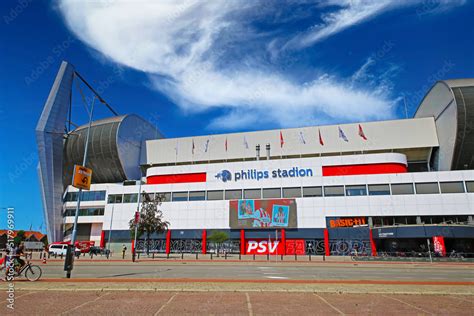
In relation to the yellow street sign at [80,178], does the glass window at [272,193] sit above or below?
above

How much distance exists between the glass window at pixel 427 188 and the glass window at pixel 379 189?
13.2 feet

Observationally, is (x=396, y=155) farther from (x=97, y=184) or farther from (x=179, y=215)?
(x=97, y=184)

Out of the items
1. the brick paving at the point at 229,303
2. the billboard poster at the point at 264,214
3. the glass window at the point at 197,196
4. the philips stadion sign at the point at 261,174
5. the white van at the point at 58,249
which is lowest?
the white van at the point at 58,249

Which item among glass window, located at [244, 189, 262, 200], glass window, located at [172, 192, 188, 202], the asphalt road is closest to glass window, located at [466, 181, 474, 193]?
the asphalt road

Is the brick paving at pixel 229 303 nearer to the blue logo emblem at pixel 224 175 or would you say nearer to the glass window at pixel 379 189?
the glass window at pixel 379 189

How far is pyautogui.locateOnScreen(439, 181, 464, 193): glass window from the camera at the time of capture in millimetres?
41250

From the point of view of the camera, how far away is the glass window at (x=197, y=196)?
48.7m

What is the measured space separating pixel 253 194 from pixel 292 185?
21.3 feet

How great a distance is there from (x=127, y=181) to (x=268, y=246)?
31.9 metres

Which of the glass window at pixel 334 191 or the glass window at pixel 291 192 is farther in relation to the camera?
the glass window at pixel 291 192

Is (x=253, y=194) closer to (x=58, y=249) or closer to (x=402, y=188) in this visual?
(x=402, y=188)

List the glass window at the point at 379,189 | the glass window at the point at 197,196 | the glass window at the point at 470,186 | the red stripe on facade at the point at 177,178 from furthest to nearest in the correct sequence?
the red stripe on facade at the point at 177,178
the glass window at the point at 197,196
the glass window at the point at 379,189
the glass window at the point at 470,186

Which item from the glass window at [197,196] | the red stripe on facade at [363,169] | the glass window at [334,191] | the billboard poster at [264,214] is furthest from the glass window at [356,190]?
the glass window at [197,196]

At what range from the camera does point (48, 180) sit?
183 ft
